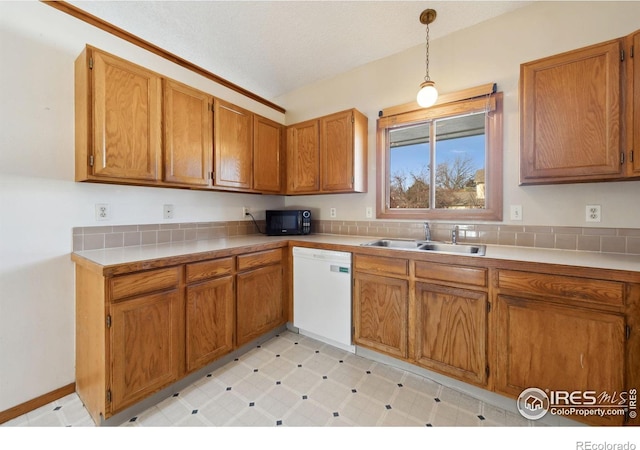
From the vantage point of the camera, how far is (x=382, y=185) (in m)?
2.51

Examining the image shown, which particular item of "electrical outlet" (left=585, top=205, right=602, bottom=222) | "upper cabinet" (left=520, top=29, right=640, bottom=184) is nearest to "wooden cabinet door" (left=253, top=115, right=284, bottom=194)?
"upper cabinet" (left=520, top=29, right=640, bottom=184)

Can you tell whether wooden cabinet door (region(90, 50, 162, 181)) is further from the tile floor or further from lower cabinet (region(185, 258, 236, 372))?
the tile floor

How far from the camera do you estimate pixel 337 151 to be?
2.46m

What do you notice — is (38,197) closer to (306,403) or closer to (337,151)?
(306,403)

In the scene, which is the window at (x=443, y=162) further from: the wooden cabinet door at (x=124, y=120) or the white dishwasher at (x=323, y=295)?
the wooden cabinet door at (x=124, y=120)

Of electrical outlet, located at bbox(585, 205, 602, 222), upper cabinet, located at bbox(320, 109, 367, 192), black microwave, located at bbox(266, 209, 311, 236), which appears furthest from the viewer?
black microwave, located at bbox(266, 209, 311, 236)

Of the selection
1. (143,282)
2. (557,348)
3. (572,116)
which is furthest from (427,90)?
(143,282)

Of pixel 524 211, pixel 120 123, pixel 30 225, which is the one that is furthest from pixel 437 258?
pixel 30 225

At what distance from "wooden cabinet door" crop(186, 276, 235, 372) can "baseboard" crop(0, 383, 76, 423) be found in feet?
2.57

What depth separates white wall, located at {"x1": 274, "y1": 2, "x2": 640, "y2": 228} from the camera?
1593 mm

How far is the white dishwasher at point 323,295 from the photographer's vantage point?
6.84 feet

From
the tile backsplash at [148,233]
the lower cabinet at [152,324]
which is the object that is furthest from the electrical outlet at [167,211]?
the lower cabinet at [152,324]

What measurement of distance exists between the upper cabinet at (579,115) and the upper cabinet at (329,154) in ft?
4.12
